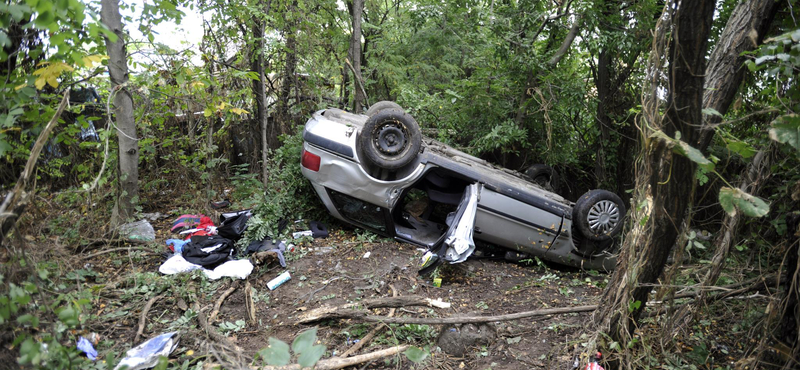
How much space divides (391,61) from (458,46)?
171cm

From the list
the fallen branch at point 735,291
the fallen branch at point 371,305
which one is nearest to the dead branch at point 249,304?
the fallen branch at point 371,305

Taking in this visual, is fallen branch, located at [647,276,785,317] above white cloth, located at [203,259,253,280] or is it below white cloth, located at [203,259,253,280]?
above

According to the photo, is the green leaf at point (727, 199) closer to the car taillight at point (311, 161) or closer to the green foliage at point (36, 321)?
the green foliage at point (36, 321)

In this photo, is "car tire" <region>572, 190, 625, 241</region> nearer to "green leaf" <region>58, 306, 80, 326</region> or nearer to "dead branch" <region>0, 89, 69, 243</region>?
"green leaf" <region>58, 306, 80, 326</region>

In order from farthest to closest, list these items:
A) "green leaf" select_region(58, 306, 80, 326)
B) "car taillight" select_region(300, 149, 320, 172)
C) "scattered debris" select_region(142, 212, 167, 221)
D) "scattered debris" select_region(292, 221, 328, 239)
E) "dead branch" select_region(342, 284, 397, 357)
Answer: "scattered debris" select_region(142, 212, 167, 221)
"scattered debris" select_region(292, 221, 328, 239)
"car taillight" select_region(300, 149, 320, 172)
"dead branch" select_region(342, 284, 397, 357)
"green leaf" select_region(58, 306, 80, 326)

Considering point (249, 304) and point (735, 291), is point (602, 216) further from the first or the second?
point (249, 304)

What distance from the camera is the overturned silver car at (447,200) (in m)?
5.48

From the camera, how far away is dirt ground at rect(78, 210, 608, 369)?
3.78m

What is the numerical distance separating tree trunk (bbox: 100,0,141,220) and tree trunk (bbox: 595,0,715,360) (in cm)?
526

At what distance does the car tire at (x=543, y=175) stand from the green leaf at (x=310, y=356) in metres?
6.10

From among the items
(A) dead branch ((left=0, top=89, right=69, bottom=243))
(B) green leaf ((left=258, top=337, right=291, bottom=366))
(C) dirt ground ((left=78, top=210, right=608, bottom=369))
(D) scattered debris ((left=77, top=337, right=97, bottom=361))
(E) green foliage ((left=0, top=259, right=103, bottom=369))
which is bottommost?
(C) dirt ground ((left=78, top=210, right=608, bottom=369))

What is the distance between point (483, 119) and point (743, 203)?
6.16 metres

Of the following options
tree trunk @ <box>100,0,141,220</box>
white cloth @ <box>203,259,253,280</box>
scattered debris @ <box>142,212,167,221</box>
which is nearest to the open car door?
white cloth @ <box>203,259,253,280</box>

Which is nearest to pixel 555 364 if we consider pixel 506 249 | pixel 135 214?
pixel 506 249
